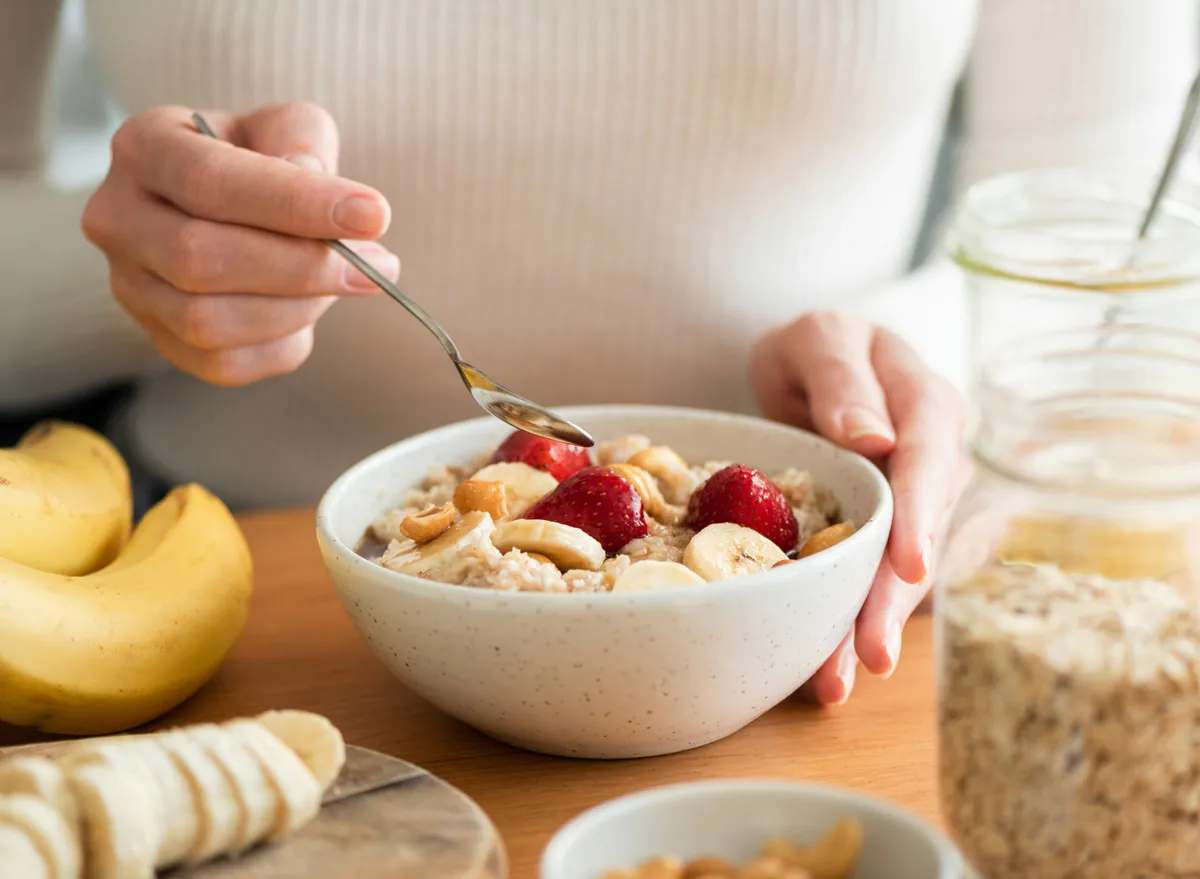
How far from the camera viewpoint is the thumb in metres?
0.76

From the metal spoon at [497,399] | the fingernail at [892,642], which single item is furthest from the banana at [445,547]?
the fingernail at [892,642]

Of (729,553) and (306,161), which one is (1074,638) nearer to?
(729,553)

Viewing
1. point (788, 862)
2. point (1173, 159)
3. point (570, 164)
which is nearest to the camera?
point (788, 862)

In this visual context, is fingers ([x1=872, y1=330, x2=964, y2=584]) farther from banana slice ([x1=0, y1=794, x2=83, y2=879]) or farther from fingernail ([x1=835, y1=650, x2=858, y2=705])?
banana slice ([x1=0, y1=794, x2=83, y2=879])

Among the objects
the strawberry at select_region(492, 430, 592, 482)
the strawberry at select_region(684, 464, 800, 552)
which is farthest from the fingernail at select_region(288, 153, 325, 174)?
the strawberry at select_region(684, 464, 800, 552)

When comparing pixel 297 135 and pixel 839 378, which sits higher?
pixel 297 135

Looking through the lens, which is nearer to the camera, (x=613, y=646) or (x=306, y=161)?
(x=613, y=646)

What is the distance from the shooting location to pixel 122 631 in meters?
0.61

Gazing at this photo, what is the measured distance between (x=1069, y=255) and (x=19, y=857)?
30.6 inches

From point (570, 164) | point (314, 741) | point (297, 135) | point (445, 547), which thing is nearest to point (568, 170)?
point (570, 164)

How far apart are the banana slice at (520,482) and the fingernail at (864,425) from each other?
0.17 metres

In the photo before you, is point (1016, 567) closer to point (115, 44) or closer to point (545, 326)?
point (545, 326)

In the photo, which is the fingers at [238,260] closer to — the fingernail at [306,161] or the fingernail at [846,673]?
the fingernail at [306,161]

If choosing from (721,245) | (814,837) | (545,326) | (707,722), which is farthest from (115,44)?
(814,837)
